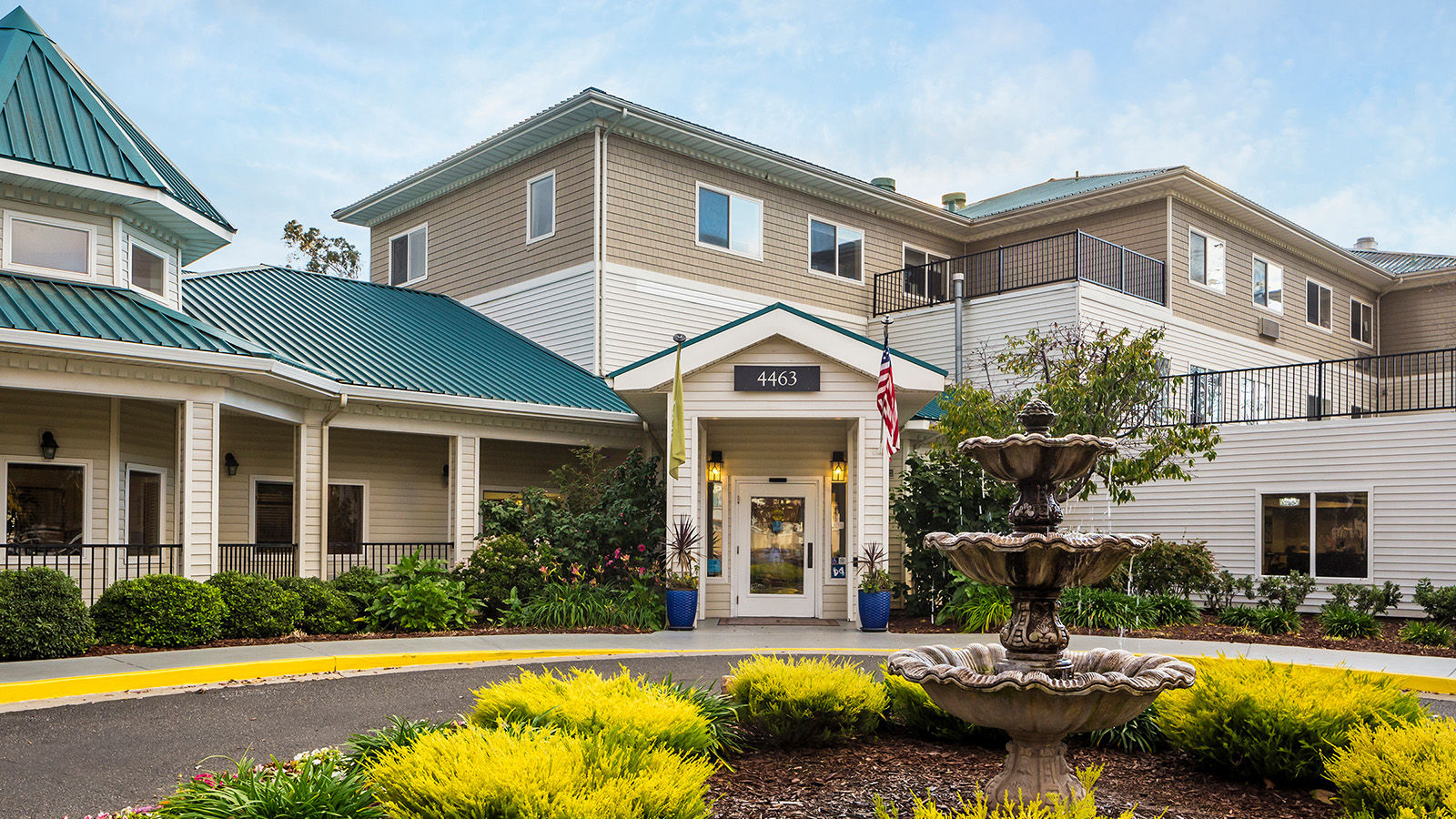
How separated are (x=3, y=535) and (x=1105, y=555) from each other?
45.1 feet

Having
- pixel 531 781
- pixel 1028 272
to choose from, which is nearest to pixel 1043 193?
pixel 1028 272

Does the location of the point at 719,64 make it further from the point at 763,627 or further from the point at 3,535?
the point at 3,535

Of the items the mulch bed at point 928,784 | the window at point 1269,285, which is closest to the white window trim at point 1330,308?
the window at point 1269,285

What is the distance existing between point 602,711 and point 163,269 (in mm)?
13143

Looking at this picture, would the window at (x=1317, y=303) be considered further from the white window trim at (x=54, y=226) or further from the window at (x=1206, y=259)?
the white window trim at (x=54, y=226)

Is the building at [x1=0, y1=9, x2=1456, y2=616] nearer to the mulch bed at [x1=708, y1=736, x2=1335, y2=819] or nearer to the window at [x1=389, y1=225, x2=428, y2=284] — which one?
the window at [x1=389, y1=225, x2=428, y2=284]

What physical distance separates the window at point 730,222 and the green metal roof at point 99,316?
10.6m

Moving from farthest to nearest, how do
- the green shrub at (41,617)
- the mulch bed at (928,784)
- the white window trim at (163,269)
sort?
the white window trim at (163,269), the green shrub at (41,617), the mulch bed at (928,784)

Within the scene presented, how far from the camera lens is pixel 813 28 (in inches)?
1021

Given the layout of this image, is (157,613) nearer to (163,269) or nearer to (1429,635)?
(163,269)

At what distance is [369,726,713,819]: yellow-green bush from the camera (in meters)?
4.17

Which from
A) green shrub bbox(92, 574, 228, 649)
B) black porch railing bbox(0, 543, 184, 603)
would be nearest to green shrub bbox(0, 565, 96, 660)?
green shrub bbox(92, 574, 228, 649)

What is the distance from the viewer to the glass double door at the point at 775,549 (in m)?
17.5

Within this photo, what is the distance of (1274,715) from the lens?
21.1 feet
